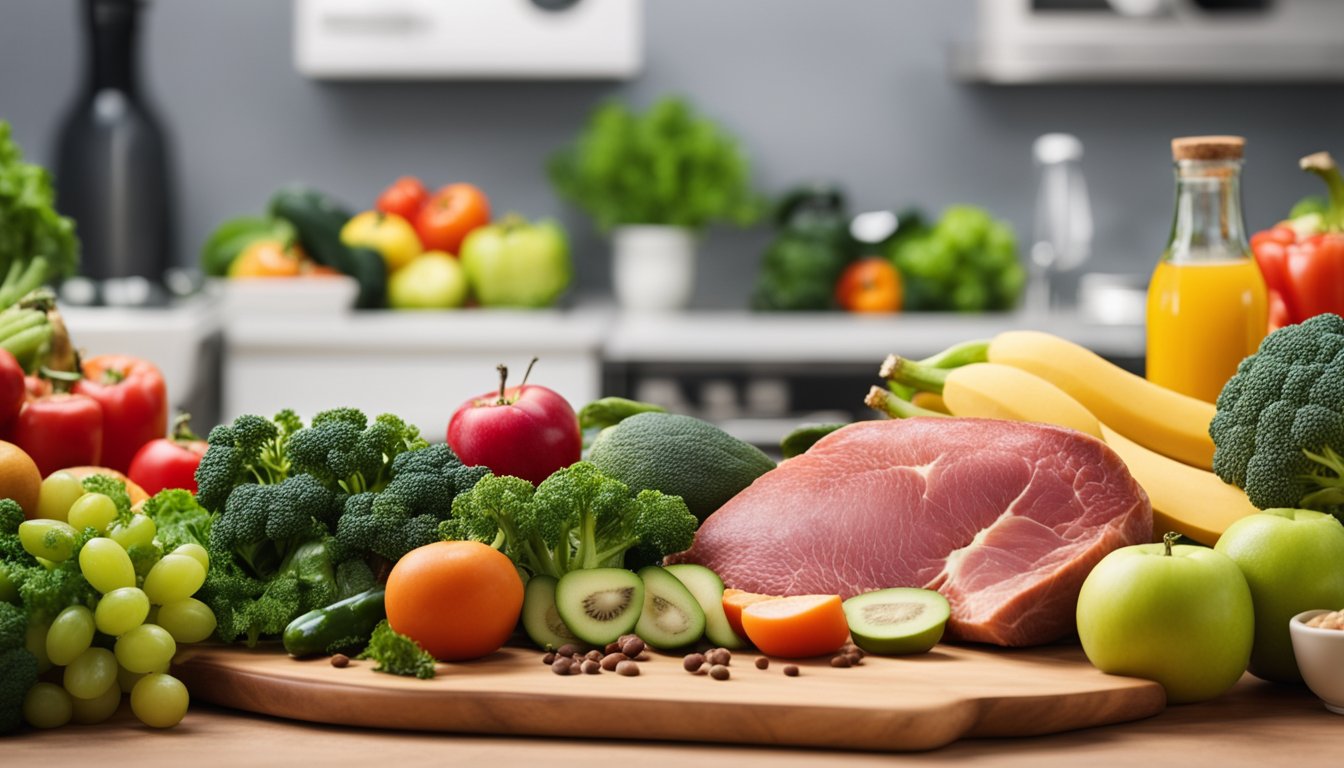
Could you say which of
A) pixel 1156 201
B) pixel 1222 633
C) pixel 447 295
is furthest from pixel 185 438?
pixel 1156 201

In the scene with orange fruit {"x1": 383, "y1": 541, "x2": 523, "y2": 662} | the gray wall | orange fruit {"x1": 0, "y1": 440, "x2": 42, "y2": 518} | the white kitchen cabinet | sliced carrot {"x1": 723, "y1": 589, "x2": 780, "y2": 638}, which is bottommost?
the white kitchen cabinet

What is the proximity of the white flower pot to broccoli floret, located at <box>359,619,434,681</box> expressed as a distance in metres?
2.92

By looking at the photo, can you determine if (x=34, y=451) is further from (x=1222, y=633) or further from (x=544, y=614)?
(x=1222, y=633)

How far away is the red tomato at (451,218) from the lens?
3891 mm

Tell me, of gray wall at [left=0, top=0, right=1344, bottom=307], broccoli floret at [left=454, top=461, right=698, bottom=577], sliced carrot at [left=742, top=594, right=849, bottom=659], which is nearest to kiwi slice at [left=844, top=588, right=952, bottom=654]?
sliced carrot at [left=742, top=594, right=849, bottom=659]

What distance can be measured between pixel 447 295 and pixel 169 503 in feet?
8.27

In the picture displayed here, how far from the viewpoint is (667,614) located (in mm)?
1152

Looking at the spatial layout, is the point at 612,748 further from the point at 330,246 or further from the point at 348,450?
the point at 330,246

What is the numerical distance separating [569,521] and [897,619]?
0.89 ft

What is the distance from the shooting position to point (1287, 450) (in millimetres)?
1166

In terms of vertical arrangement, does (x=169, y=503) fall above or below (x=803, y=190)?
below

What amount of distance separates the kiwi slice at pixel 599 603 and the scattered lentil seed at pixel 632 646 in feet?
0.08

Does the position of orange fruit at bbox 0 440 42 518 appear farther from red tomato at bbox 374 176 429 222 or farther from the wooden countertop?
red tomato at bbox 374 176 429 222

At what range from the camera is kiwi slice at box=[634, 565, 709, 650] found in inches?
44.6
